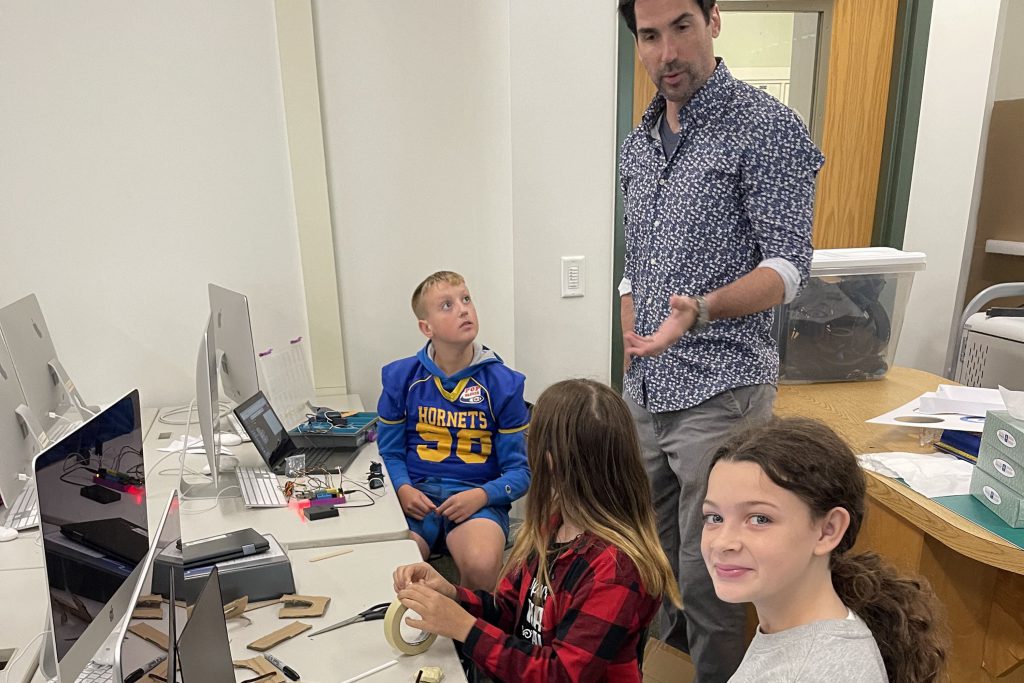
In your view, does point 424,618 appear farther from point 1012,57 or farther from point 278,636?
point 1012,57

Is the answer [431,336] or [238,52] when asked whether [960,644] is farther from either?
[238,52]

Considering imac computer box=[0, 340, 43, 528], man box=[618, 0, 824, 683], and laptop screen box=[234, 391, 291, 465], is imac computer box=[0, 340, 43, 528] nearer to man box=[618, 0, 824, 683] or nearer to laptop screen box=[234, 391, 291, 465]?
laptop screen box=[234, 391, 291, 465]

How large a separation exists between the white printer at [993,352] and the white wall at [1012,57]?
129 cm

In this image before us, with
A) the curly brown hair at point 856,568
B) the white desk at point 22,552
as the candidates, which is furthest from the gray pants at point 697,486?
the white desk at point 22,552

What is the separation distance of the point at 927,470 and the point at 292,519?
4.86 ft

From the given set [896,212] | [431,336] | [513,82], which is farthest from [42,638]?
[896,212]

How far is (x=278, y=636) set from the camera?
1.24 metres

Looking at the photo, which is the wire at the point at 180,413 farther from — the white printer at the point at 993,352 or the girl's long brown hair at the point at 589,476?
the white printer at the point at 993,352

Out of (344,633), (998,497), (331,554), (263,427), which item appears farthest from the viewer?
(263,427)

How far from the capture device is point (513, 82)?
2508 millimetres

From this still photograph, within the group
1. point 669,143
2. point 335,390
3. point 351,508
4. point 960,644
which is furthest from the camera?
point 335,390

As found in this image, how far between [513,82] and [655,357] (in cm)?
130

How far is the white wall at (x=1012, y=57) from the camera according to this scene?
3.09 meters

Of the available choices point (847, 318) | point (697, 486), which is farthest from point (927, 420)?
point (697, 486)
